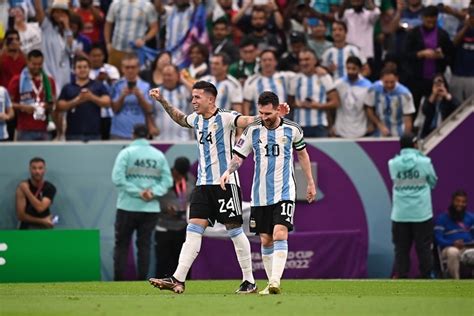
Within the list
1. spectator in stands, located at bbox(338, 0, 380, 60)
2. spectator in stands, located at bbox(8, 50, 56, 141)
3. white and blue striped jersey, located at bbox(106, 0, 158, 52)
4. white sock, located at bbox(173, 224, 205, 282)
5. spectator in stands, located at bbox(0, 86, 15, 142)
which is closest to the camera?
white sock, located at bbox(173, 224, 205, 282)

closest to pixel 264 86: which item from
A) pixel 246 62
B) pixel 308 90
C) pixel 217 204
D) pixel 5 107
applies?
pixel 308 90

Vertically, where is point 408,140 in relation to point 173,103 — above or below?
below

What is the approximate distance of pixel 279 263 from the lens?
14.6m

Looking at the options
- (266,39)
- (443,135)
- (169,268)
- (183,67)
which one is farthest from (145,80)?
(443,135)

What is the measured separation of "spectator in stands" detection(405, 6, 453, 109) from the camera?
75.7ft

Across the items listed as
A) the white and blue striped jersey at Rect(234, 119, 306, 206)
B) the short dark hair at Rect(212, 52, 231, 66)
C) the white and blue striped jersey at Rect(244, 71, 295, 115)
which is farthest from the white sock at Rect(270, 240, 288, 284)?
the short dark hair at Rect(212, 52, 231, 66)

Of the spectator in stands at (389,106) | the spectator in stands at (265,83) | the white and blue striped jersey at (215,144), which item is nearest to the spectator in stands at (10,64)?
the spectator in stands at (265,83)

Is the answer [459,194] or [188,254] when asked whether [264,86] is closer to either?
[459,194]

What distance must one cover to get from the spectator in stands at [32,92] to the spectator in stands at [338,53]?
17.5 ft

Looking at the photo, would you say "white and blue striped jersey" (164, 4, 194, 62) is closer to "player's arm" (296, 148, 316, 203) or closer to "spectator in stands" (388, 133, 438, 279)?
"spectator in stands" (388, 133, 438, 279)

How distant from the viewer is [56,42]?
23672 mm

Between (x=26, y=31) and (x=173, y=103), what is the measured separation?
136 inches

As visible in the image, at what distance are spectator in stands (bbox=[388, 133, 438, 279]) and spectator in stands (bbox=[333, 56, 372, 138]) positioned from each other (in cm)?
152

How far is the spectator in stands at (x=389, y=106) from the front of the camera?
886 inches
